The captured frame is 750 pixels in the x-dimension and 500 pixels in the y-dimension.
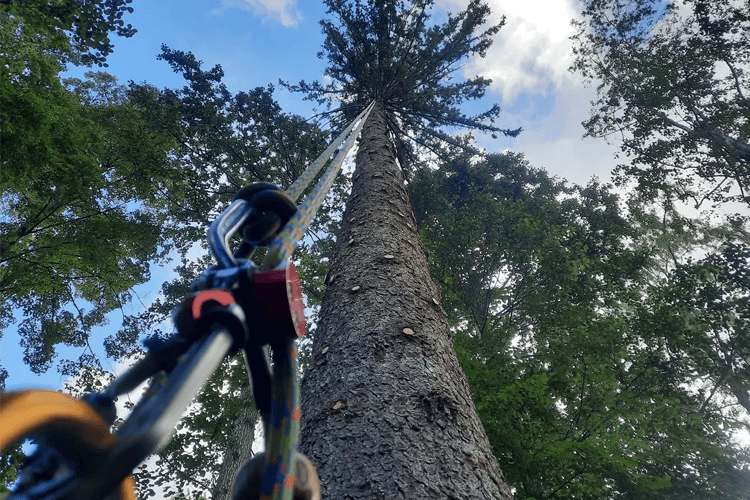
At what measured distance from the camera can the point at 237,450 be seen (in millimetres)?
6441

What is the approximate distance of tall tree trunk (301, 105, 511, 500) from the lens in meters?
1.20

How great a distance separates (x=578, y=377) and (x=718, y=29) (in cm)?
937

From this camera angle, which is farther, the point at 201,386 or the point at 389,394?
the point at 389,394

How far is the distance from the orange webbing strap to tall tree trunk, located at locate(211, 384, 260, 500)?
6.12 meters

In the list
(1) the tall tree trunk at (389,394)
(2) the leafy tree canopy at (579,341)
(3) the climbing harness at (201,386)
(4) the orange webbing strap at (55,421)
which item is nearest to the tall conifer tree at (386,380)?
(1) the tall tree trunk at (389,394)

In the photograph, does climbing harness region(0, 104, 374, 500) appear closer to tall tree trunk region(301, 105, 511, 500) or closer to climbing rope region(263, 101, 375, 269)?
climbing rope region(263, 101, 375, 269)

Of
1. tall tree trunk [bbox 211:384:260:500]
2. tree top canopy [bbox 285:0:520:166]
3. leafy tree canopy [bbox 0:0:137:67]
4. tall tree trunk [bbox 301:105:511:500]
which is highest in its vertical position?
tree top canopy [bbox 285:0:520:166]

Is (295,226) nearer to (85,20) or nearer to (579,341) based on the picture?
(579,341)

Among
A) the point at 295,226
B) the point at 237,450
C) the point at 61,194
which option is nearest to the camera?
the point at 295,226

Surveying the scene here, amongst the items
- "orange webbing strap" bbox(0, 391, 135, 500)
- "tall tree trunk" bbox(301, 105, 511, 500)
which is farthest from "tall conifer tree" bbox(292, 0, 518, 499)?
"orange webbing strap" bbox(0, 391, 135, 500)

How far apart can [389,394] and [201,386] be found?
1.10 metres

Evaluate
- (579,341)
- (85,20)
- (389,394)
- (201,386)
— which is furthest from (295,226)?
(85,20)

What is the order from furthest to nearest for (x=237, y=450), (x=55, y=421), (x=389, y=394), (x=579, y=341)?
(x=237, y=450), (x=579, y=341), (x=389, y=394), (x=55, y=421)

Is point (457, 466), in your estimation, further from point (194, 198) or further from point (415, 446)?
point (194, 198)
